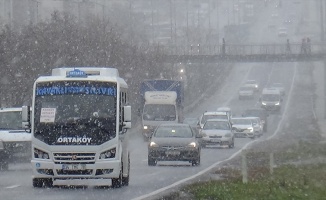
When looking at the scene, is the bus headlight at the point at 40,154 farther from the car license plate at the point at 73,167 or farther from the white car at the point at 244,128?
the white car at the point at 244,128

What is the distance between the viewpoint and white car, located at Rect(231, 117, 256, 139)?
62.0 meters

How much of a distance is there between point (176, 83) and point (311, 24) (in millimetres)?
108811

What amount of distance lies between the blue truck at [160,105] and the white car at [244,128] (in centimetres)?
649

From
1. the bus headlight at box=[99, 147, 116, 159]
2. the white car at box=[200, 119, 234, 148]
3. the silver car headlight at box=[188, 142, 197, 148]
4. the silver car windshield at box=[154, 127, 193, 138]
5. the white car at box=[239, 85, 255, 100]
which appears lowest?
the white car at box=[239, 85, 255, 100]

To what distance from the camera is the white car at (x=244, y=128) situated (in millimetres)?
62031

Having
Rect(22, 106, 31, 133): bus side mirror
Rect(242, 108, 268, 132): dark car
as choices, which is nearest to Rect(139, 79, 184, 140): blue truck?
Rect(242, 108, 268, 132): dark car

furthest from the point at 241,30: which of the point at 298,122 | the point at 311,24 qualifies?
the point at 298,122

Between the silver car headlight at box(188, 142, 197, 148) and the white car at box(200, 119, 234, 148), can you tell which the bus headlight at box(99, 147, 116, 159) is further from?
the white car at box(200, 119, 234, 148)

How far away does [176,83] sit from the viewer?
57188 millimetres

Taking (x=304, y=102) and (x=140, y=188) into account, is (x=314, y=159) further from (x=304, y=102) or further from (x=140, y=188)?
(x=304, y=102)

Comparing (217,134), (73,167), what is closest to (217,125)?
(217,134)

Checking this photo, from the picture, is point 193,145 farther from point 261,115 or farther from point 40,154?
point 261,115

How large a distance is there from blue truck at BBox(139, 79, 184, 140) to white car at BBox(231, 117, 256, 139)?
256 inches

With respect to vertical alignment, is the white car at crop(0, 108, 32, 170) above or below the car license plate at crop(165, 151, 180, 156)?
above
